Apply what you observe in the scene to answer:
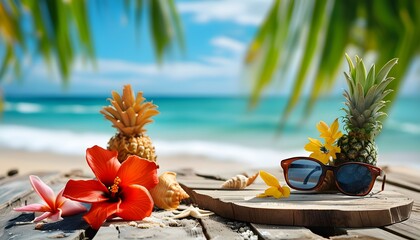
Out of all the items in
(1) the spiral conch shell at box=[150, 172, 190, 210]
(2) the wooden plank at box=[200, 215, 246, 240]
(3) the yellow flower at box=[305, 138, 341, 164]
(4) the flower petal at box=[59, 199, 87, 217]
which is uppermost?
(3) the yellow flower at box=[305, 138, 341, 164]

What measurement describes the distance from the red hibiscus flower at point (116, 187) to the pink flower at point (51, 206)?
111 millimetres

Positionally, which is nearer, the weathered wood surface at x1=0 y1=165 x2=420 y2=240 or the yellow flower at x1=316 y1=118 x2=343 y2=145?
the weathered wood surface at x1=0 y1=165 x2=420 y2=240

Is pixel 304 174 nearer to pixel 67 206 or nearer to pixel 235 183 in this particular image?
pixel 235 183

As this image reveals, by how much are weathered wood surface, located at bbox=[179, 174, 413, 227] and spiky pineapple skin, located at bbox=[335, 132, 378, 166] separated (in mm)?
114

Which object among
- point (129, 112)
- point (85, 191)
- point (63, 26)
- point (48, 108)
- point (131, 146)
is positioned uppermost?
point (63, 26)

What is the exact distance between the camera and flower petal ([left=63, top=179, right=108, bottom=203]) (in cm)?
131

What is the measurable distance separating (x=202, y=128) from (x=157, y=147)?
4.18 meters

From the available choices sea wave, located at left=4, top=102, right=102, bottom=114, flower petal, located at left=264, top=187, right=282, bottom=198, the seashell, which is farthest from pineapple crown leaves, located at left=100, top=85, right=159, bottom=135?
sea wave, located at left=4, top=102, right=102, bottom=114

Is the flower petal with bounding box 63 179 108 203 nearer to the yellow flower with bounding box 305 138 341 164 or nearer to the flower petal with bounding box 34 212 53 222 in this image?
the flower petal with bounding box 34 212 53 222

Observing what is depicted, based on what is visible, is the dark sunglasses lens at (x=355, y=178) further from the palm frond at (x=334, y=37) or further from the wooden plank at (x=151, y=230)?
the palm frond at (x=334, y=37)

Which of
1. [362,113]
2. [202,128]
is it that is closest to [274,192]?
[362,113]

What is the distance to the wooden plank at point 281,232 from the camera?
1194mm

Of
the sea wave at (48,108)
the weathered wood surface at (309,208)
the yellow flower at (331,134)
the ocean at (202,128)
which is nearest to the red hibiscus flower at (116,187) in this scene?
the weathered wood surface at (309,208)

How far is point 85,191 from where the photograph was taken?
1334 millimetres
